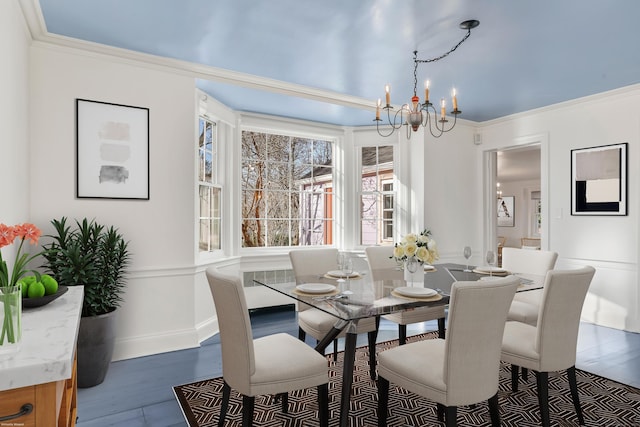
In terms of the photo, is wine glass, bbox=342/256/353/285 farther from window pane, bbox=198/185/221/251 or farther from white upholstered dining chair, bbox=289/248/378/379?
window pane, bbox=198/185/221/251

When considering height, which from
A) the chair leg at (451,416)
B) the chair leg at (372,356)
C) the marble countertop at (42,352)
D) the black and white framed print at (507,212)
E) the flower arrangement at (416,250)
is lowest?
the chair leg at (372,356)

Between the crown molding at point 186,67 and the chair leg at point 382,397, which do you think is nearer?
the chair leg at point 382,397

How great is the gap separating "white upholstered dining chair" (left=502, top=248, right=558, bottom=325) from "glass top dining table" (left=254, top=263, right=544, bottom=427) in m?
0.33

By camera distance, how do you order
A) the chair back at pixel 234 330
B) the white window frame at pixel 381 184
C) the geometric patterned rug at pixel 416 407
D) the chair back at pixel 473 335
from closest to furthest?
the chair back at pixel 473 335
the chair back at pixel 234 330
the geometric patterned rug at pixel 416 407
the white window frame at pixel 381 184

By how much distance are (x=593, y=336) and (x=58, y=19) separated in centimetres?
538

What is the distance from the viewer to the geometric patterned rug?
2.32 meters

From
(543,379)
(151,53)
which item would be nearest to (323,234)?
(151,53)

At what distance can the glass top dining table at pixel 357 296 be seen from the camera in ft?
6.47

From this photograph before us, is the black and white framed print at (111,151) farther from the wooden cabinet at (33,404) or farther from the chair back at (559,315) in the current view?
the chair back at (559,315)

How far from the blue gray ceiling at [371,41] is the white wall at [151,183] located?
0.86 ft

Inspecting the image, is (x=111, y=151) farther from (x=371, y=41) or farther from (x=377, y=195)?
(x=377, y=195)

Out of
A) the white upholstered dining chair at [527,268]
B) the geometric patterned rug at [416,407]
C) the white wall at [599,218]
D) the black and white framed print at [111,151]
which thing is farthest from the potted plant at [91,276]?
the white wall at [599,218]

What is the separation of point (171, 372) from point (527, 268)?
306 centimetres

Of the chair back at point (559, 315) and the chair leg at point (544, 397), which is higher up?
the chair back at point (559, 315)
